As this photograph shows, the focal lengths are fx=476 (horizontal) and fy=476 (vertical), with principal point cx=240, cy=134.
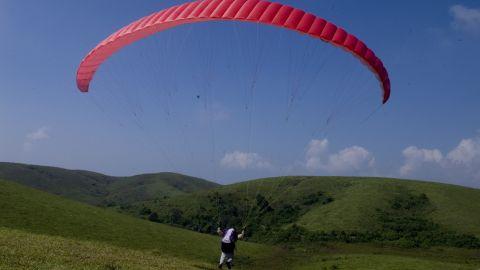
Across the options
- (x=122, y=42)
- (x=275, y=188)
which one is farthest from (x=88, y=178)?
(x=122, y=42)

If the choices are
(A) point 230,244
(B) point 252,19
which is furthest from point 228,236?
(B) point 252,19

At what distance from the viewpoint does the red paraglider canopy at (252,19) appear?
17.2 metres

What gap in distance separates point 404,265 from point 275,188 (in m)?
68.0

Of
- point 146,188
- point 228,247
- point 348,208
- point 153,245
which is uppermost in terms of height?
point 146,188

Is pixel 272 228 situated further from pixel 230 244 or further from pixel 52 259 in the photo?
pixel 52 259

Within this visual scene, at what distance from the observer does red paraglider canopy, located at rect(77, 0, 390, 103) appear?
17156 millimetres

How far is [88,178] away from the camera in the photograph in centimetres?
18775

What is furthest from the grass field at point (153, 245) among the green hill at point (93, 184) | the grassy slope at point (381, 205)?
the green hill at point (93, 184)

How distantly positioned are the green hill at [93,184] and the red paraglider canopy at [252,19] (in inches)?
5170

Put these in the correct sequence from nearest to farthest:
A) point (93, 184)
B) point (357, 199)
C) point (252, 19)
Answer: point (252, 19) < point (357, 199) < point (93, 184)

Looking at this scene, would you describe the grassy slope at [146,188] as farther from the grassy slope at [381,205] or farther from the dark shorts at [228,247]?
the dark shorts at [228,247]

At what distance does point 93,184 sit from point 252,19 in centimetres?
17334

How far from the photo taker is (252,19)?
17.1 m

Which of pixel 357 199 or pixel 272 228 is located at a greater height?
pixel 357 199
